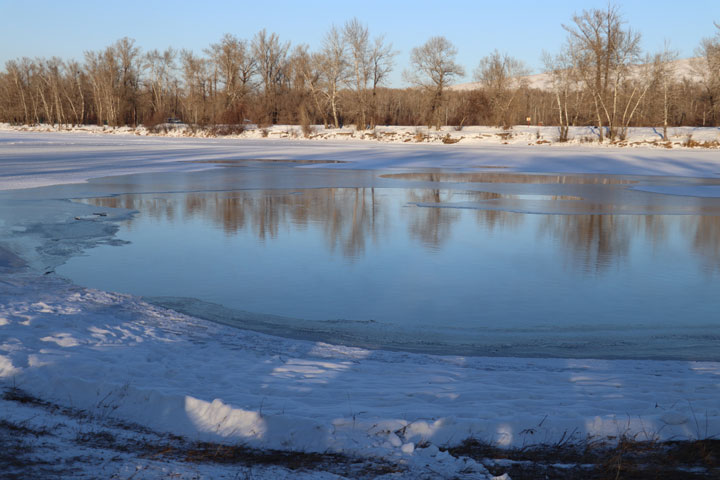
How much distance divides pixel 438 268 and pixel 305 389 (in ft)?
15.7

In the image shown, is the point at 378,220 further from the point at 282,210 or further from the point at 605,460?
the point at 605,460

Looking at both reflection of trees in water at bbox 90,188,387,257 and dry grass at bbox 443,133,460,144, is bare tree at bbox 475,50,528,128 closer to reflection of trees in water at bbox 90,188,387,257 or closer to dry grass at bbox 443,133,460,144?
dry grass at bbox 443,133,460,144

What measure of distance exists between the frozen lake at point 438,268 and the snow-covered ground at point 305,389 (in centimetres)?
59

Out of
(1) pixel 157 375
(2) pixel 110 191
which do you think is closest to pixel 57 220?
(2) pixel 110 191

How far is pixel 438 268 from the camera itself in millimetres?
9086

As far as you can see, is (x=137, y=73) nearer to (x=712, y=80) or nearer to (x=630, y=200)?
(x=712, y=80)

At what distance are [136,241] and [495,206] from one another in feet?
27.6

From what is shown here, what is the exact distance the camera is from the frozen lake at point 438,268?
21.1 feet

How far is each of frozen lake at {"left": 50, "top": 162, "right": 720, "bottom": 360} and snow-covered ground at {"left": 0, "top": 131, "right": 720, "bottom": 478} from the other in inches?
23.4

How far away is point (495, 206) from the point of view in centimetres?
1538

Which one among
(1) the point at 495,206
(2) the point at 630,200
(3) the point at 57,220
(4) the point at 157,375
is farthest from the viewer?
(2) the point at 630,200

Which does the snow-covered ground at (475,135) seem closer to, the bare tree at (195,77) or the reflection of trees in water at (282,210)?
the bare tree at (195,77)

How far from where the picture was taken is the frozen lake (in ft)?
21.1

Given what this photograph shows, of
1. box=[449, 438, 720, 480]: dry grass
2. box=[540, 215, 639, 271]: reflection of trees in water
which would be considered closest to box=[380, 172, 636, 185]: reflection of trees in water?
box=[540, 215, 639, 271]: reflection of trees in water
